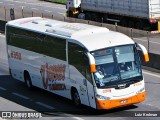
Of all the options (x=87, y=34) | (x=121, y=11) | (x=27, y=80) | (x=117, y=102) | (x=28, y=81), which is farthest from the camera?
(x=121, y=11)

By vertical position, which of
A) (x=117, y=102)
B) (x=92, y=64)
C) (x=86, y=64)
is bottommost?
(x=117, y=102)

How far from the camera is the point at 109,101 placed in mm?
18141

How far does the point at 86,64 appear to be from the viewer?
733 inches

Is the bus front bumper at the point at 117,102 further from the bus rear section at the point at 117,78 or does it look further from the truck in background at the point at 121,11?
the truck in background at the point at 121,11

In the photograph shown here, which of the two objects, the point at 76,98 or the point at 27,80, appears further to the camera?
the point at 27,80

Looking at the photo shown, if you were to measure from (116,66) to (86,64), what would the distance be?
1.05 metres

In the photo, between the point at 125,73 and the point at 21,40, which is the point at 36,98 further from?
the point at 125,73

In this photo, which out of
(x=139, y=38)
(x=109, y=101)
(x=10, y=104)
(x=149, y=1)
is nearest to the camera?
(x=109, y=101)

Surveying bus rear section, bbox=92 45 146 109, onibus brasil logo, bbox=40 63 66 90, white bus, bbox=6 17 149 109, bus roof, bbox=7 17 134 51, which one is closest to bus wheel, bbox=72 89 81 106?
white bus, bbox=6 17 149 109

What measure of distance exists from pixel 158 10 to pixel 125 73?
24.3 m

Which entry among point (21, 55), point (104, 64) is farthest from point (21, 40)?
point (104, 64)

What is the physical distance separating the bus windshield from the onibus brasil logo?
2339 millimetres

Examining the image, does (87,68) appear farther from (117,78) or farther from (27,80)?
(27,80)

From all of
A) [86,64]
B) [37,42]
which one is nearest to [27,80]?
[37,42]
